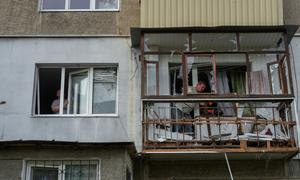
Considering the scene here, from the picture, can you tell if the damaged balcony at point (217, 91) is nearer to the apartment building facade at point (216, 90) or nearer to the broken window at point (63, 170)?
the apartment building facade at point (216, 90)

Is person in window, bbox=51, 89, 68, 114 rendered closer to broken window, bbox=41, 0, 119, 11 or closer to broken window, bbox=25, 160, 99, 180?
broken window, bbox=25, 160, 99, 180

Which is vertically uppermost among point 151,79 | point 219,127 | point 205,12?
point 205,12

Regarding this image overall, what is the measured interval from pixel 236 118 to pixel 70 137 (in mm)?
3966

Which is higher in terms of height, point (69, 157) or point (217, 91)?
point (217, 91)

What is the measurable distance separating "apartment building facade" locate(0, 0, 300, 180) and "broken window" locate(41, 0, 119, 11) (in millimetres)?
27

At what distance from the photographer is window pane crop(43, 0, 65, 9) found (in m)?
14.6

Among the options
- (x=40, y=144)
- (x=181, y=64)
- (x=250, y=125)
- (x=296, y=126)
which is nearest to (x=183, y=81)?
(x=181, y=64)

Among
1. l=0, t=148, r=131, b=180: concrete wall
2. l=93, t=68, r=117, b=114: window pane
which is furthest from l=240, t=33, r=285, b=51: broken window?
l=0, t=148, r=131, b=180: concrete wall

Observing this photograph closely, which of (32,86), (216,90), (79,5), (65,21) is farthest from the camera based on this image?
(79,5)

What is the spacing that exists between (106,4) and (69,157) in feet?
15.9

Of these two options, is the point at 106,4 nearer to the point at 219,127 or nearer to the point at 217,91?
the point at 217,91

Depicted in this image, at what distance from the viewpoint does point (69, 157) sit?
1154 cm

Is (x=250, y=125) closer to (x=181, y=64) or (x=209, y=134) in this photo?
(x=209, y=134)

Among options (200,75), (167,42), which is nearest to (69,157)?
(167,42)
